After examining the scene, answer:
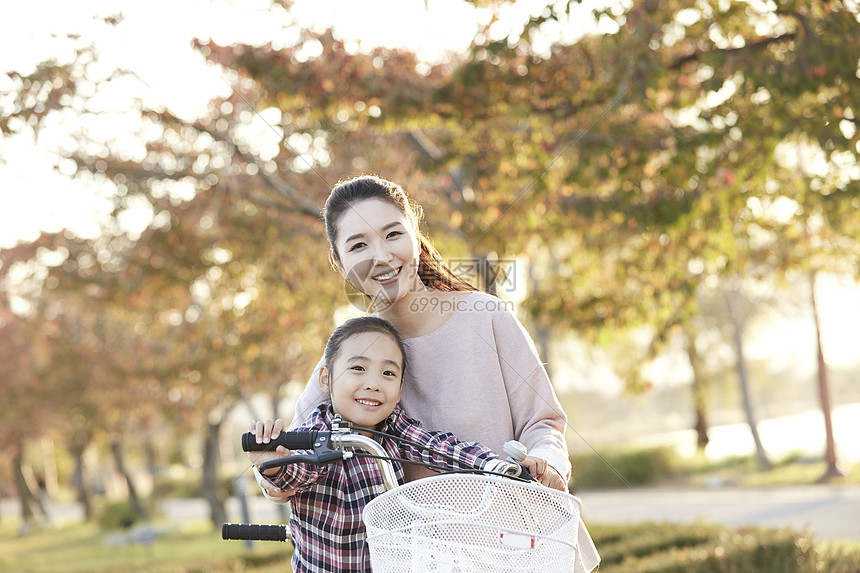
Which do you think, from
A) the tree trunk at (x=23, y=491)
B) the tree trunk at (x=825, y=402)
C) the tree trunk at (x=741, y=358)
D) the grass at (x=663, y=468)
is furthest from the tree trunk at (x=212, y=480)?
the tree trunk at (x=825, y=402)

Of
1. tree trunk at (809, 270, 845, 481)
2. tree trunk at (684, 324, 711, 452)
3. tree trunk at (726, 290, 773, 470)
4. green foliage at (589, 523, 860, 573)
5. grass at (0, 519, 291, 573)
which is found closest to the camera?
green foliage at (589, 523, 860, 573)

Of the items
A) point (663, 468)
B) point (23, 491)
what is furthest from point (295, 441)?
point (23, 491)

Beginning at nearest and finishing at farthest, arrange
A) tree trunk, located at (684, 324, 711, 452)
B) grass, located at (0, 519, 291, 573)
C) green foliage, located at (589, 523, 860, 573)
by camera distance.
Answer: green foliage, located at (589, 523, 860, 573)
grass, located at (0, 519, 291, 573)
tree trunk, located at (684, 324, 711, 452)

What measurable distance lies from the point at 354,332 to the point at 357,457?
338mm

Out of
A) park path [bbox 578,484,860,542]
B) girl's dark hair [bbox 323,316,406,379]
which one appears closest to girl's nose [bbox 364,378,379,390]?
girl's dark hair [bbox 323,316,406,379]

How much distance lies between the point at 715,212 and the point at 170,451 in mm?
34794

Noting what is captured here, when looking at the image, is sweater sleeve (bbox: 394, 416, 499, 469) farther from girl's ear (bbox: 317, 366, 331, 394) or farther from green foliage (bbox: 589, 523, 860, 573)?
green foliage (bbox: 589, 523, 860, 573)

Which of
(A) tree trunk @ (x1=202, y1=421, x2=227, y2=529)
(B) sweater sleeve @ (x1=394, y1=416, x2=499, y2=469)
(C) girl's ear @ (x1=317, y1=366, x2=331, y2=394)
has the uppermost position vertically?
(C) girl's ear @ (x1=317, y1=366, x2=331, y2=394)

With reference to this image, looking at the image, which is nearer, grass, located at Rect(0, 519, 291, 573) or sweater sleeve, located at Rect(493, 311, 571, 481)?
sweater sleeve, located at Rect(493, 311, 571, 481)

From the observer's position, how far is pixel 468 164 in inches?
262

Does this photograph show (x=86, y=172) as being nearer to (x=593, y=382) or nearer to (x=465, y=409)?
(x=465, y=409)

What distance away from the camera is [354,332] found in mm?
2346

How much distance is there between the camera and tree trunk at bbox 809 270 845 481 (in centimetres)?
1486

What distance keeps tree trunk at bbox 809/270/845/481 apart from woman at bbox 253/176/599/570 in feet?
42.4
